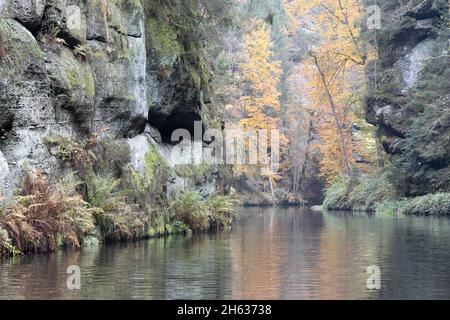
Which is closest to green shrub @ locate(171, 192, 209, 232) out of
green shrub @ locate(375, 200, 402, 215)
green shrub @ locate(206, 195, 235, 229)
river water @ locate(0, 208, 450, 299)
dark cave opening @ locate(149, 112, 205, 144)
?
green shrub @ locate(206, 195, 235, 229)

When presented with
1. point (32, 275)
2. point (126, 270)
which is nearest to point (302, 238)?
point (126, 270)

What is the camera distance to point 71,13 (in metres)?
22.1

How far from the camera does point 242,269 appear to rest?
591 inches

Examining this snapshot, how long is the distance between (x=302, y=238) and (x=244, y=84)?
120 feet

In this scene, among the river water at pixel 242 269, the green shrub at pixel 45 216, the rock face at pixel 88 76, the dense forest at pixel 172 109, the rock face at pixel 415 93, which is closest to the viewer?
the river water at pixel 242 269

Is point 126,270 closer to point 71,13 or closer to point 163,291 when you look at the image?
point 163,291

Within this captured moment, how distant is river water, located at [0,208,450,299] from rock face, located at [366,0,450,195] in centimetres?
1612

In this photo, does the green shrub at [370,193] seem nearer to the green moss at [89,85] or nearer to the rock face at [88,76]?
the rock face at [88,76]

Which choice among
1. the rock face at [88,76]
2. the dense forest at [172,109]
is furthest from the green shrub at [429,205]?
the rock face at [88,76]

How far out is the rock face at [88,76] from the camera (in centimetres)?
1872

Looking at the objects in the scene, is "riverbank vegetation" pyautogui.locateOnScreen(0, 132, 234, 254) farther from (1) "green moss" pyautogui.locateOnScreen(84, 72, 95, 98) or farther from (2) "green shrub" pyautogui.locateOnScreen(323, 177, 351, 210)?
(2) "green shrub" pyautogui.locateOnScreen(323, 177, 351, 210)

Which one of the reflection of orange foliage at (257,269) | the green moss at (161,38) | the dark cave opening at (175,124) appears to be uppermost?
the green moss at (161,38)

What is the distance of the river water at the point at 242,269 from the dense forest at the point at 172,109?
175 centimetres

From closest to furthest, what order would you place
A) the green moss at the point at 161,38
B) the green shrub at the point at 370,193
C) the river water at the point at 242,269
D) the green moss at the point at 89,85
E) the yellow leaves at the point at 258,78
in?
the river water at the point at 242,269 → the green moss at the point at 89,85 → the green moss at the point at 161,38 → the green shrub at the point at 370,193 → the yellow leaves at the point at 258,78
